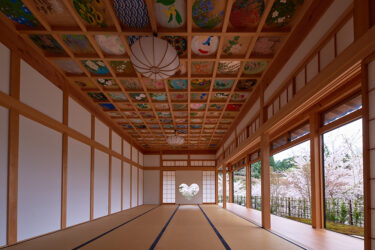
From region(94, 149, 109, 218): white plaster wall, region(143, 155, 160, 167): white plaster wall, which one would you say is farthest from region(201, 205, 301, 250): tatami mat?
region(143, 155, 160, 167): white plaster wall

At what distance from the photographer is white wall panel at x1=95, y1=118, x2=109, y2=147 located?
7946mm

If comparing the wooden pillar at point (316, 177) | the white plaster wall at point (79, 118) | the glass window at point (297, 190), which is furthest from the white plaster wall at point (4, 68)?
the glass window at point (297, 190)

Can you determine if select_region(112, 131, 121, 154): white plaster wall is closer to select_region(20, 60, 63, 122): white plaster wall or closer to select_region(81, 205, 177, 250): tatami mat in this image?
select_region(20, 60, 63, 122): white plaster wall

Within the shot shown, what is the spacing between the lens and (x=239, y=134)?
844 cm

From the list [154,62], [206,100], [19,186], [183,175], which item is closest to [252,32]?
[154,62]

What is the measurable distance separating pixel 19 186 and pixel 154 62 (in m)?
2.76

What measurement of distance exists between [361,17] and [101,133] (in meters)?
7.42

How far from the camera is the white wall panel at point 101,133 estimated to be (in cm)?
795

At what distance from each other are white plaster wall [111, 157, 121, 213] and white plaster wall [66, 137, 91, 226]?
2442 mm

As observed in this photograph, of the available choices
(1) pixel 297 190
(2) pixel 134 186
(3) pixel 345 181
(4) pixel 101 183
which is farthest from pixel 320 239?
Result: (2) pixel 134 186

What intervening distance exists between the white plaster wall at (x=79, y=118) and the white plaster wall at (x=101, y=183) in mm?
1048

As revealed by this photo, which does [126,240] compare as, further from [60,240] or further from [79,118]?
[79,118]

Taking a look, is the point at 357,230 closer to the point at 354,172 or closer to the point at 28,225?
the point at 354,172

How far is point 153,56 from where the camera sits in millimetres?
3924
